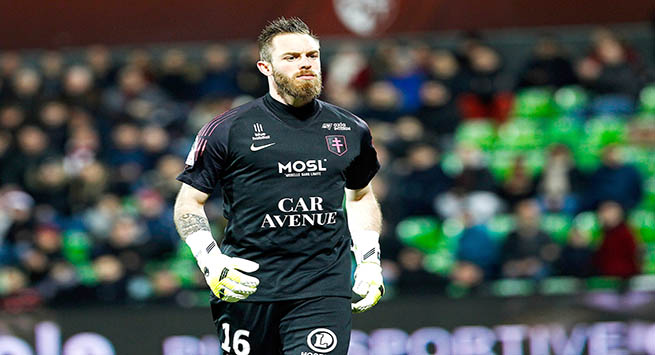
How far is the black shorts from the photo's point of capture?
5832 millimetres

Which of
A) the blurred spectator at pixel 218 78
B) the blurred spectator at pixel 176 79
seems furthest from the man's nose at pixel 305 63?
the blurred spectator at pixel 176 79

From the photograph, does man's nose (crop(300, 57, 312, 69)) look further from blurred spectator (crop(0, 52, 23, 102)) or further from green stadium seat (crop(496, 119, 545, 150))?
blurred spectator (crop(0, 52, 23, 102))

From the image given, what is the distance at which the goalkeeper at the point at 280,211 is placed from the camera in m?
5.89

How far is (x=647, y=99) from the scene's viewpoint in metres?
15.0

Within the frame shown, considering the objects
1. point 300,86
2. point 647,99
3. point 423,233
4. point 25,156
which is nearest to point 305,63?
point 300,86

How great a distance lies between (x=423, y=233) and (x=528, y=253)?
138 centimetres

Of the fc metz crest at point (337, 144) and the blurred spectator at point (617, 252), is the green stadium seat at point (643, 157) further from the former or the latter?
the fc metz crest at point (337, 144)

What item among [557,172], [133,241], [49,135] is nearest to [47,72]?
[49,135]

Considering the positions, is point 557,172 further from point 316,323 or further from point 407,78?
point 316,323

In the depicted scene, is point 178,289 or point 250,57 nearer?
point 178,289

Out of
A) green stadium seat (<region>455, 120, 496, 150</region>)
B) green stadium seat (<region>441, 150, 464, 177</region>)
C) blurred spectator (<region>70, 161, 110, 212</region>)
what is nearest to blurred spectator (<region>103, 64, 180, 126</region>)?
blurred spectator (<region>70, 161, 110, 212</region>)

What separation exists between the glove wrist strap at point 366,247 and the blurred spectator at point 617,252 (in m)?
6.32

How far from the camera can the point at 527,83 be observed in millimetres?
15008

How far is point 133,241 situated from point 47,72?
4242mm
